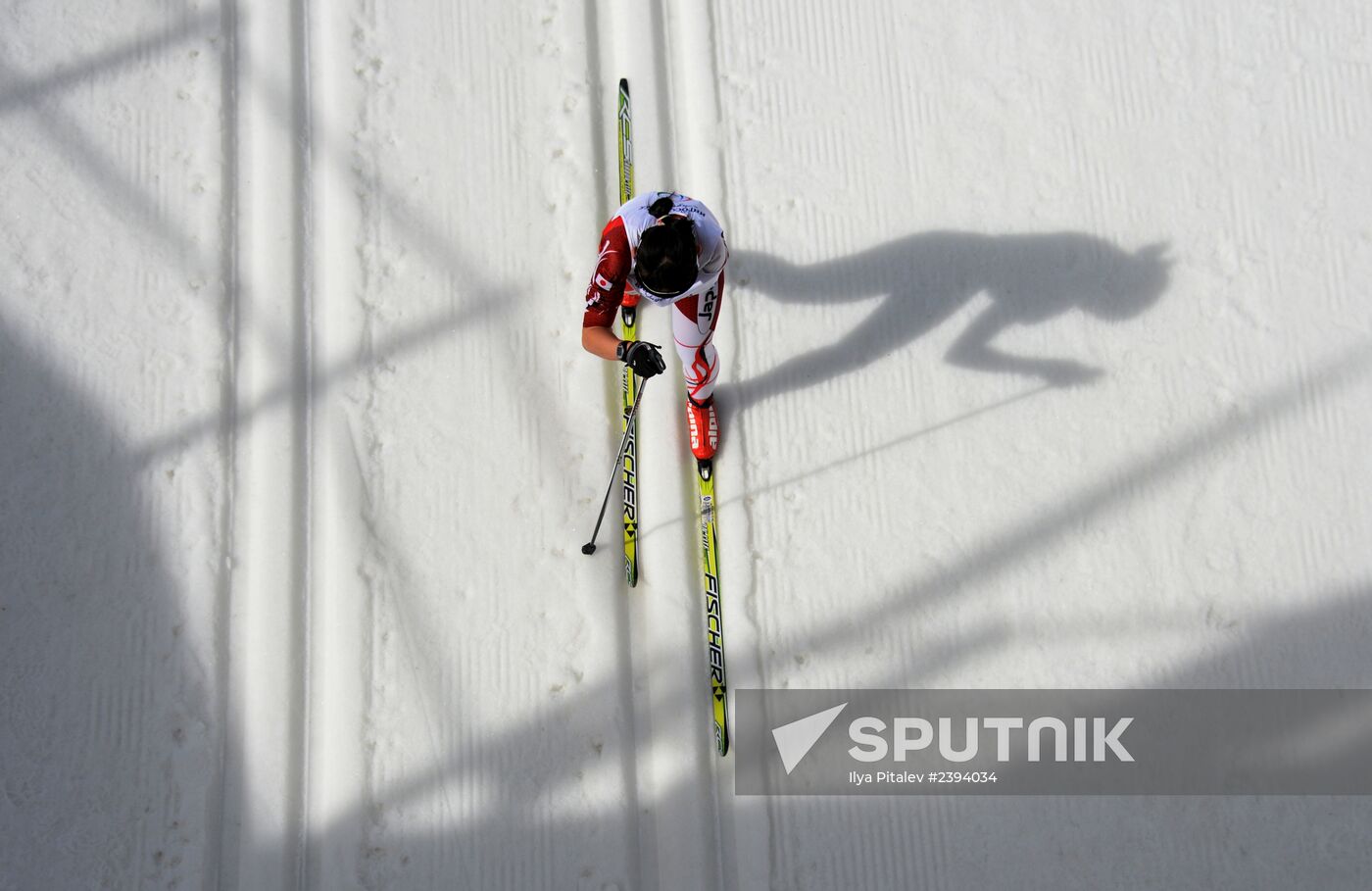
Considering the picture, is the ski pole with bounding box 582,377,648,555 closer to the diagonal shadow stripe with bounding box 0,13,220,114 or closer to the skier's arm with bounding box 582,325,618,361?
the skier's arm with bounding box 582,325,618,361

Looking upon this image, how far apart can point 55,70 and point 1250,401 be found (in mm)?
4818

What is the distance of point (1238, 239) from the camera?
3.61 m

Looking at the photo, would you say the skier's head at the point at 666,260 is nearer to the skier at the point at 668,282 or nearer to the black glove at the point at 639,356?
the skier at the point at 668,282

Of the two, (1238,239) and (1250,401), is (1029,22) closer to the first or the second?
(1238,239)

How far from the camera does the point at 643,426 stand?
340 cm

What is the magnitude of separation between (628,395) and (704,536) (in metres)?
0.59

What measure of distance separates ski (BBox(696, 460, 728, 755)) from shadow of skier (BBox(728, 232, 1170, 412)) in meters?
0.55

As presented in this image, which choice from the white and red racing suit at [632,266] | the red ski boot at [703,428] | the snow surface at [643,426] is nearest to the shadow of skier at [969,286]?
the snow surface at [643,426]

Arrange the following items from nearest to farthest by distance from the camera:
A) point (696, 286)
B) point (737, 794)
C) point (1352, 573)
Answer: point (696, 286) → point (737, 794) → point (1352, 573)

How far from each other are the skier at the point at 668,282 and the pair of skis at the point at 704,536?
16 centimetres

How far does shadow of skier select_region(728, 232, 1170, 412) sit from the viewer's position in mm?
3490

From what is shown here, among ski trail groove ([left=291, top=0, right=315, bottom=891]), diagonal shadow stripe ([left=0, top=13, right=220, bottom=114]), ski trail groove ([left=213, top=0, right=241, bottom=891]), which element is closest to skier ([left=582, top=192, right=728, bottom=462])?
ski trail groove ([left=291, top=0, right=315, bottom=891])

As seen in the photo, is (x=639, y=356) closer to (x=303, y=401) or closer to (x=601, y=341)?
(x=601, y=341)

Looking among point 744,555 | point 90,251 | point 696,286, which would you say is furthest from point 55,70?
point 744,555
